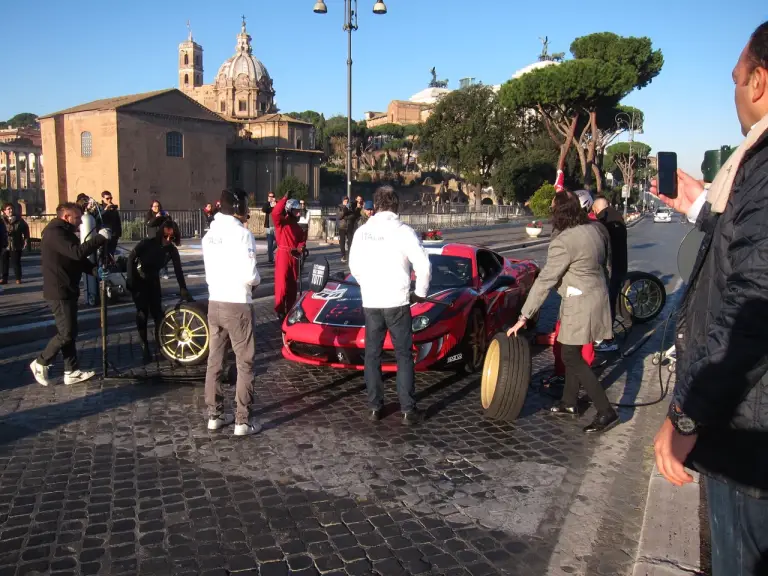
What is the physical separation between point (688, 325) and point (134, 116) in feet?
210

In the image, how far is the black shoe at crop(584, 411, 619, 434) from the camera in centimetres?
521

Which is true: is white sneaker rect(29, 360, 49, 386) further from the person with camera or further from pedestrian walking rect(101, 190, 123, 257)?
pedestrian walking rect(101, 190, 123, 257)

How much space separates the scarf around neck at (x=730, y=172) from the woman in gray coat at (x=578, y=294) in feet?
10.7

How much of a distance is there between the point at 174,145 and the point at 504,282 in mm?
61034

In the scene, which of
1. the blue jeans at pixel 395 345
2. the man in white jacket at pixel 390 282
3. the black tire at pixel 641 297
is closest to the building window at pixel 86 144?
the black tire at pixel 641 297

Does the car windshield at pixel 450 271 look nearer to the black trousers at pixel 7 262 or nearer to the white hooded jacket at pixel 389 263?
the white hooded jacket at pixel 389 263

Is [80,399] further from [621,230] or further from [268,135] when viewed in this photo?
[268,135]

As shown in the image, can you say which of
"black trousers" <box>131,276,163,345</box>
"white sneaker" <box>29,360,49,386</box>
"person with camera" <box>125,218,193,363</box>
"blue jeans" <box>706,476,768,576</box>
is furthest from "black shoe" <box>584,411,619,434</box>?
"white sneaker" <box>29,360,49,386</box>

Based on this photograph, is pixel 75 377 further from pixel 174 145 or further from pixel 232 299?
pixel 174 145

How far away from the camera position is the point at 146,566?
323cm

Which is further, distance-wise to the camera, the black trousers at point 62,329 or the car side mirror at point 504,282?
the car side mirror at point 504,282

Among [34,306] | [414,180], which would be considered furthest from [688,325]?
[414,180]

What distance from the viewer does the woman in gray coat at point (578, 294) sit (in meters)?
5.25

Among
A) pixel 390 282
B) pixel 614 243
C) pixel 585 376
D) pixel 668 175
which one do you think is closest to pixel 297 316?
pixel 390 282
